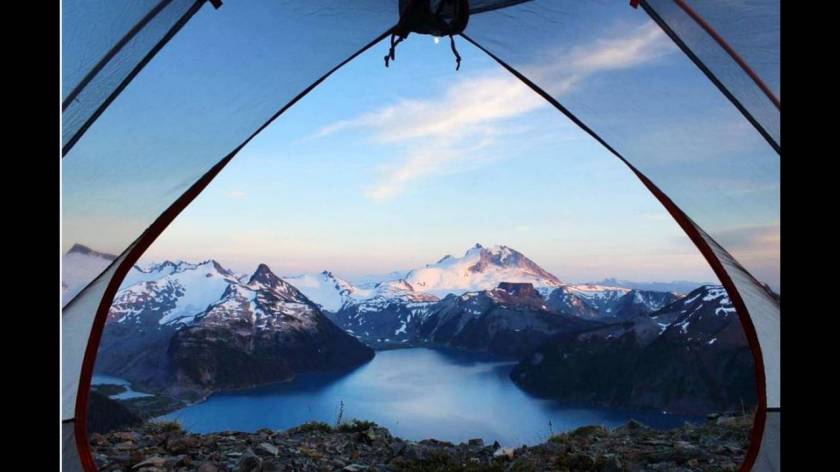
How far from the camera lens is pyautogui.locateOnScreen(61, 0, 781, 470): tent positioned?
2559 millimetres

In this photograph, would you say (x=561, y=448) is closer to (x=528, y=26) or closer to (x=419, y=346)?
(x=528, y=26)

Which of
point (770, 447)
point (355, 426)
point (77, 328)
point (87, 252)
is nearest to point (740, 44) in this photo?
point (770, 447)

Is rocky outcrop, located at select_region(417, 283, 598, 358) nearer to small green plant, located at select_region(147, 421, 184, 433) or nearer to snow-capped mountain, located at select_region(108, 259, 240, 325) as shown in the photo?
snow-capped mountain, located at select_region(108, 259, 240, 325)

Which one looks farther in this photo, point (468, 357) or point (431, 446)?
point (468, 357)

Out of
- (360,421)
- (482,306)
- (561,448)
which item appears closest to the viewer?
(561,448)

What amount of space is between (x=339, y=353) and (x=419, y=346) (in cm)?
508

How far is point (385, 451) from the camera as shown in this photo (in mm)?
4168

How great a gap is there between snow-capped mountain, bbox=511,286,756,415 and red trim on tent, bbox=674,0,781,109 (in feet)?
72.3

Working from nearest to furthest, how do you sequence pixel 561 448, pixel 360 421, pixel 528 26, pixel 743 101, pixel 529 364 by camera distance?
pixel 743 101, pixel 528 26, pixel 561 448, pixel 360 421, pixel 529 364

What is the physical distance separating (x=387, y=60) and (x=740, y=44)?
1.73m

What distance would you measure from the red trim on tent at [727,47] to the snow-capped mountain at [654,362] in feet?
72.3
